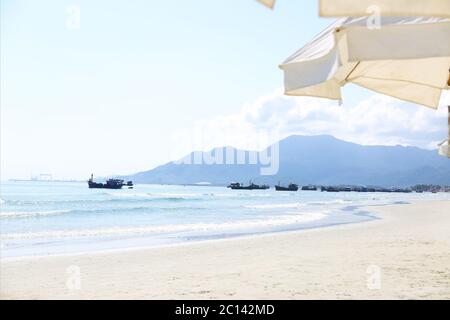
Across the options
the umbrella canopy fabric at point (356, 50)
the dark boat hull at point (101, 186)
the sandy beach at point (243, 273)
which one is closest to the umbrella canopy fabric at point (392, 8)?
the umbrella canopy fabric at point (356, 50)

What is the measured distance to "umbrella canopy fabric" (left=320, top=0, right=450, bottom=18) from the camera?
8.25 ft

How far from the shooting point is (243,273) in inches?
294

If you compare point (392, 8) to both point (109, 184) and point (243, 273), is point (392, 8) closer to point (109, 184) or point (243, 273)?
point (243, 273)

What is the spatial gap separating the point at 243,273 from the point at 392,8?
5.56 m

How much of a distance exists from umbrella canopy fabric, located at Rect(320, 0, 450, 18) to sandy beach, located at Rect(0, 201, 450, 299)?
3.56 m

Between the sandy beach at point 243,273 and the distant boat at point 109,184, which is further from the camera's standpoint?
the distant boat at point 109,184

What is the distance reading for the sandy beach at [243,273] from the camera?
19.1ft

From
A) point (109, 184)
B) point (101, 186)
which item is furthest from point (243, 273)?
point (101, 186)

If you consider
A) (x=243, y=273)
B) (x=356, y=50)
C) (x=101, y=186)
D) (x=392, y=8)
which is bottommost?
(x=101, y=186)

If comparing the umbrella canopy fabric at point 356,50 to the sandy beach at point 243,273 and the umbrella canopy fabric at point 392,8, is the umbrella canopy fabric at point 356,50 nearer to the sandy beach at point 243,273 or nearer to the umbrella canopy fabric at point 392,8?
the umbrella canopy fabric at point 392,8

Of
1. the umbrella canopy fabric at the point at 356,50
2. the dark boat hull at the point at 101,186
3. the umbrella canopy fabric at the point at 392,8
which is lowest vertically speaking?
the dark boat hull at the point at 101,186

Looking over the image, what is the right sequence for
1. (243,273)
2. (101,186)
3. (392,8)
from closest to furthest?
(392,8), (243,273), (101,186)

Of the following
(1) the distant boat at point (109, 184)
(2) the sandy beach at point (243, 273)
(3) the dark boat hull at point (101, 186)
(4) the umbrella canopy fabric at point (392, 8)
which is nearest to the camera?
(4) the umbrella canopy fabric at point (392, 8)

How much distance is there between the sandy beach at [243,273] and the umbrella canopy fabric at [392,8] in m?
3.56
